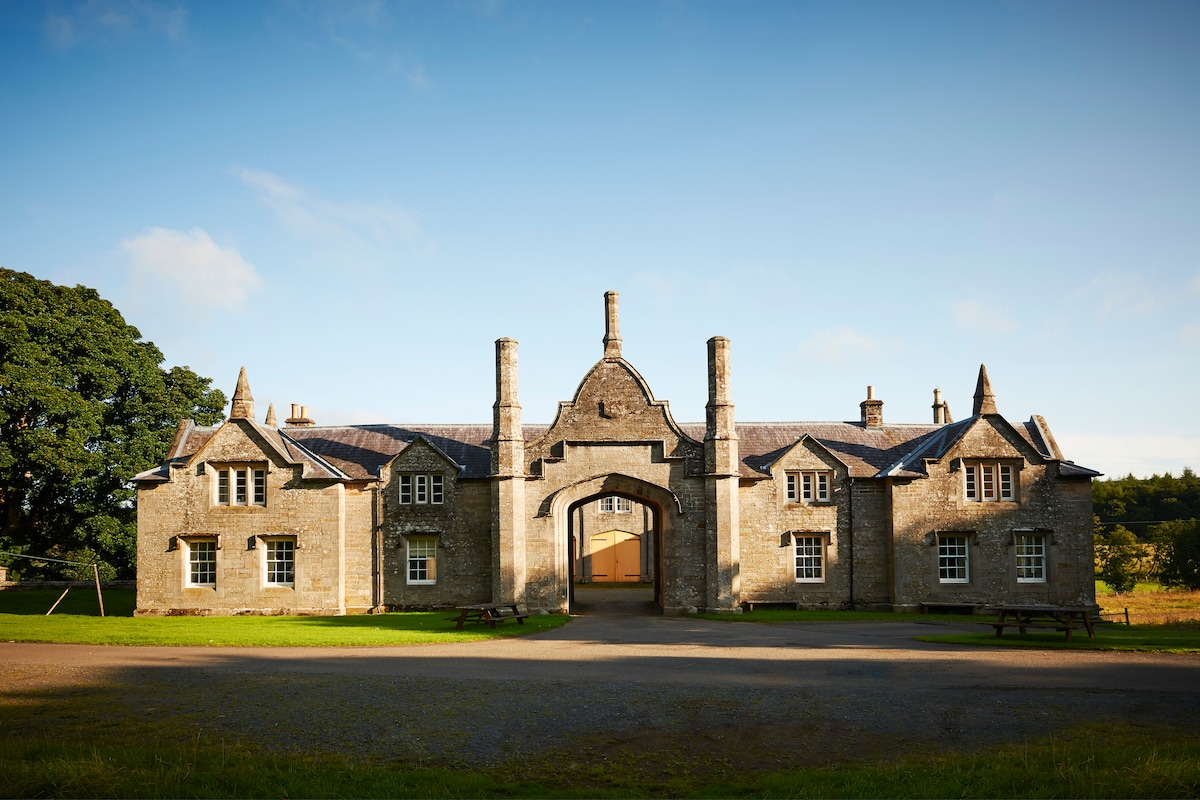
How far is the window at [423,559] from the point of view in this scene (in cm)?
3353

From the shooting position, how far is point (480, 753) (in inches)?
436

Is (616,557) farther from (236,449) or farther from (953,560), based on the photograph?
(236,449)

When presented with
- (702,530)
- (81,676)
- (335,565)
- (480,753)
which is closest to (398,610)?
(335,565)

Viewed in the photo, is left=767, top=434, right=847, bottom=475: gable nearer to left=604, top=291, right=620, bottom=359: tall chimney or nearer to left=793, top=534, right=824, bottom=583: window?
left=793, top=534, right=824, bottom=583: window

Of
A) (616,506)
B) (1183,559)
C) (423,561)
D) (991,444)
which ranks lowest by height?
(1183,559)

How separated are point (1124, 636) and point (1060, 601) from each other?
9080 mm

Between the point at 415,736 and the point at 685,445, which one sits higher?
the point at 685,445

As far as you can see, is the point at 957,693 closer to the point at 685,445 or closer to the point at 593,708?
the point at 593,708

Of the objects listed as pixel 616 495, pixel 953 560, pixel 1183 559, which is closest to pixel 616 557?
pixel 616 495

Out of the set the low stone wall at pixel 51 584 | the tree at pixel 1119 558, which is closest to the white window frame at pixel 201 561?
the low stone wall at pixel 51 584

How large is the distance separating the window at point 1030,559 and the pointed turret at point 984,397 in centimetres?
526

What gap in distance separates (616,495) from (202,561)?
57.1 ft

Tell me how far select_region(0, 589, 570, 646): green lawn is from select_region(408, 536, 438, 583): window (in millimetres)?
1891

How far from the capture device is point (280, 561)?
33.2 m
